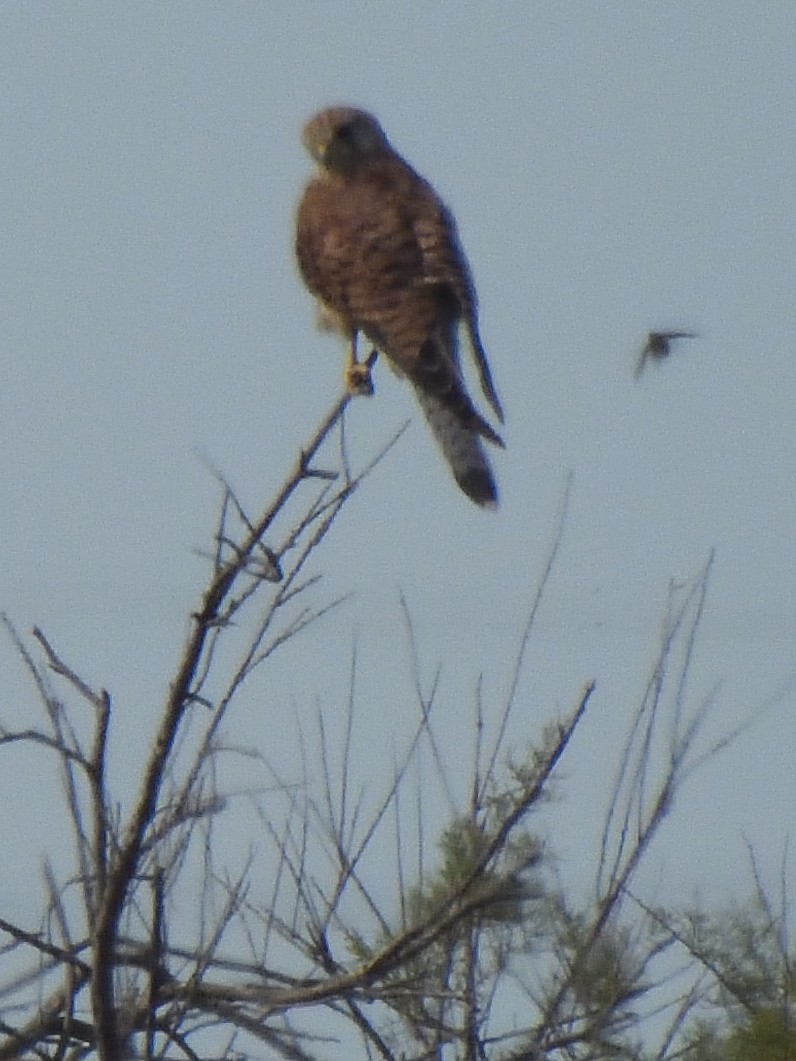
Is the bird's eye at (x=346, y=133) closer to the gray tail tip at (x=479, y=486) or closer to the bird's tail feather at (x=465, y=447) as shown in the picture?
the bird's tail feather at (x=465, y=447)

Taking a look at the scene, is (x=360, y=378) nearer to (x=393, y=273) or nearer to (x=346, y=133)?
(x=393, y=273)

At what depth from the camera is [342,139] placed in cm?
563

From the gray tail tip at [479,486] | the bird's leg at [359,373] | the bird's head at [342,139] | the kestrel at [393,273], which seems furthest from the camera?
the bird's head at [342,139]

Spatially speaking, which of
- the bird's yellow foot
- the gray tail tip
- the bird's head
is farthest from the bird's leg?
the bird's head

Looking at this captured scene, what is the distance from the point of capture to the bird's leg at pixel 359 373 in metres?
4.65

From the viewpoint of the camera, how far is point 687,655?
11.0 feet

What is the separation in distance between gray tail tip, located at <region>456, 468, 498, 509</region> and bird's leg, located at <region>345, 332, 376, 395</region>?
17.2 inches

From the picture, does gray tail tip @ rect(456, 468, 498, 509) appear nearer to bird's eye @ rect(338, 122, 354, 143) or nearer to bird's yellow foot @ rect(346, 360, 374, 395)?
bird's yellow foot @ rect(346, 360, 374, 395)

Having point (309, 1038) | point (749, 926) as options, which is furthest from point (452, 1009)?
point (309, 1038)

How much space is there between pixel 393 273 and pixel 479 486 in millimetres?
1005

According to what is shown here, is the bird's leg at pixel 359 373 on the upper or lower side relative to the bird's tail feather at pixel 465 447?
upper

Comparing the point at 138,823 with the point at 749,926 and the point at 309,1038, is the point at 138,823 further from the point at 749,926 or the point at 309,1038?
the point at 749,926

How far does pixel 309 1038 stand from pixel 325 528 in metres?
0.66

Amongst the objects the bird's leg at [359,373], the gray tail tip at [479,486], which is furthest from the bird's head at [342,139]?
the gray tail tip at [479,486]
